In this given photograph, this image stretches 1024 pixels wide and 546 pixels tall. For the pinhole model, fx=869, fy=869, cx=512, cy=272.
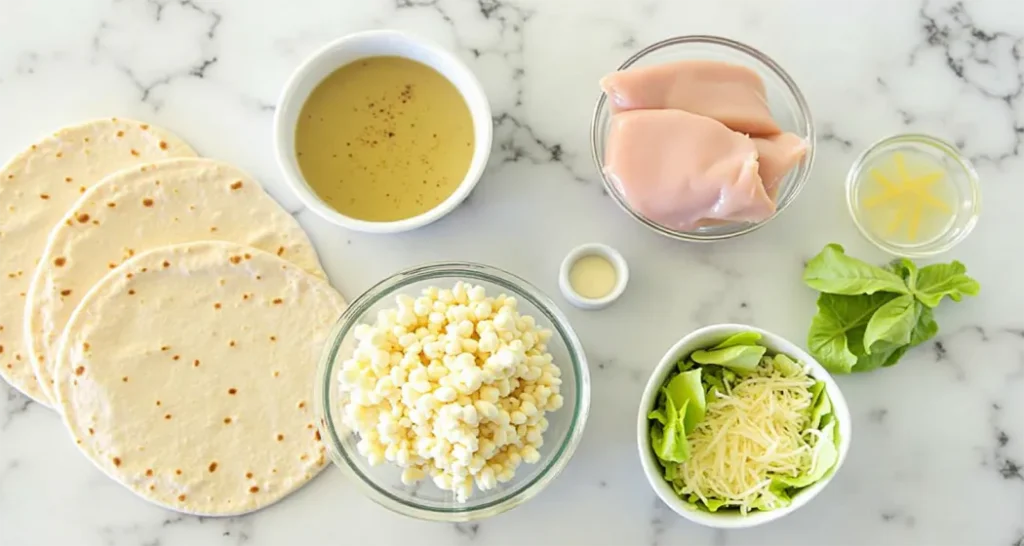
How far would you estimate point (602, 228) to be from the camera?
1.62 meters

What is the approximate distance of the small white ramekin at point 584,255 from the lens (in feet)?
5.08

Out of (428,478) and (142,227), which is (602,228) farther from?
(142,227)

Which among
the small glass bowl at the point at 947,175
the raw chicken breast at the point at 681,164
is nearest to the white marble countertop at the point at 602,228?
the small glass bowl at the point at 947,175

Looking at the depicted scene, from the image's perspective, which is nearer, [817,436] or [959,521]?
[817,436]

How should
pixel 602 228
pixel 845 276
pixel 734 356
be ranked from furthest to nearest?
pixel 602 228 → pixel 845 276 → pixel 734 356

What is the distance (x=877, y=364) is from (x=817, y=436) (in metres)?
0.22

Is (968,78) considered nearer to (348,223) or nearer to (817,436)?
(817,436)

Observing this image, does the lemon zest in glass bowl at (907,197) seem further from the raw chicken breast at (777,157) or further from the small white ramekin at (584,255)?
the small white ramekin at (584,255)

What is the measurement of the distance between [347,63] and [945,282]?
3.73 feet

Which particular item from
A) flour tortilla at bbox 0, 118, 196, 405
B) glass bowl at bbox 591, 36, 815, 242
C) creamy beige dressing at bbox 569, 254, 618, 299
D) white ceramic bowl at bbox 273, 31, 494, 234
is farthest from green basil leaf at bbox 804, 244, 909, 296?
flour tortilla at bbox 0, 118, 196, 405

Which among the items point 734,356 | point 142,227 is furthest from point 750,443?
point 142,227

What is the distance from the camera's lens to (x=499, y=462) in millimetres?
1380

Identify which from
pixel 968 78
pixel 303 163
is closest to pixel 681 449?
pixel 303 163

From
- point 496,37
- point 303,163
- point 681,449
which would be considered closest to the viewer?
point 681,449
